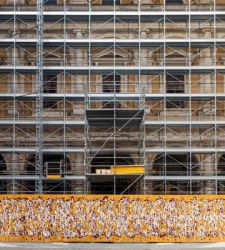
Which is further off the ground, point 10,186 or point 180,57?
point 180,57

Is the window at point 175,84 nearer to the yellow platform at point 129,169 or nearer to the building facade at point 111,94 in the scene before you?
the building facade at point 111,94

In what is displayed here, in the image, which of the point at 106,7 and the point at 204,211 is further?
the point at 106,7

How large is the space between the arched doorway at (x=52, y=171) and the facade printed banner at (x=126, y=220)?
21.3 ft

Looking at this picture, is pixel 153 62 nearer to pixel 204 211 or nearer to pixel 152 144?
pixel 152 144

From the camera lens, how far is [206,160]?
32781 mm

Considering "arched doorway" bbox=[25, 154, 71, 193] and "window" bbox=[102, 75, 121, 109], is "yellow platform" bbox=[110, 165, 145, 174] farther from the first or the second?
"window" bbox=[102, 75, 121, 109]

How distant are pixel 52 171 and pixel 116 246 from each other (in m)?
9.90

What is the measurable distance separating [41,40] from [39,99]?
298cm

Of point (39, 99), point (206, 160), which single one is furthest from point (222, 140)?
point (39, 99)

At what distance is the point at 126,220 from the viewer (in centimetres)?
2439

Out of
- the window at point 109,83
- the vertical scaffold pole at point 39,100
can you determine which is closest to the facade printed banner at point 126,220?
the vertical scaffold pole at point 39,100

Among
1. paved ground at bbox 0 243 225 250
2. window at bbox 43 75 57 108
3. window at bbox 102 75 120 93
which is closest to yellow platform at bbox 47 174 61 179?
window at bbox 43 75 57 108

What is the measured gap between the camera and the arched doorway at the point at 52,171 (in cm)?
3188

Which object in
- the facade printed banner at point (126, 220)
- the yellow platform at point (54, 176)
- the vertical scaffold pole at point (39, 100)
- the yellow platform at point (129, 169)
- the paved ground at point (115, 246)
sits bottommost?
the paved ground at point (115, 246)
